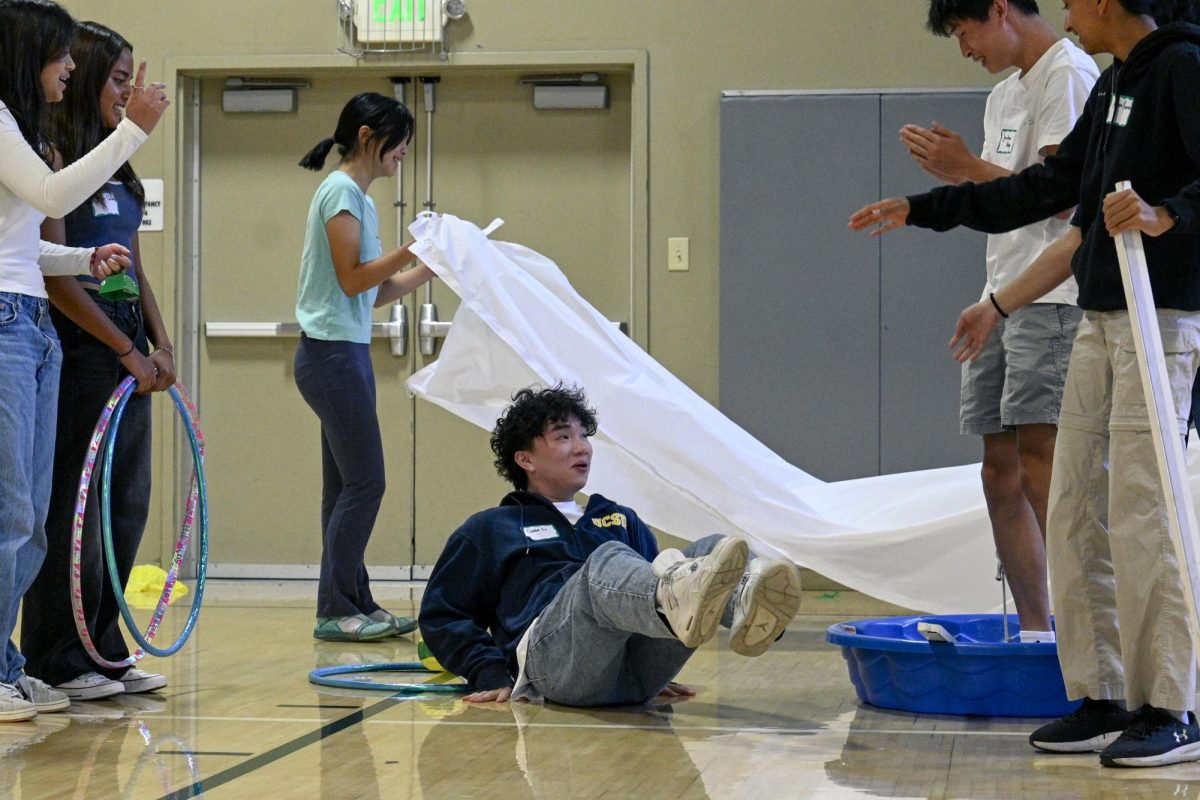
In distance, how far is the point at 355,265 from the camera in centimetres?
411

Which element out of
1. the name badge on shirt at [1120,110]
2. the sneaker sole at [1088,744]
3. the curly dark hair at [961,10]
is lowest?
the sneaker sole at [1088,744]

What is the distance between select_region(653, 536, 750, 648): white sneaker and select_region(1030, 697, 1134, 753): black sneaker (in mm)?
660

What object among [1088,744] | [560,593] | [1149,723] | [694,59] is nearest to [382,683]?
[560,593]

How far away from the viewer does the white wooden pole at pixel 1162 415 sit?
2.23 metres

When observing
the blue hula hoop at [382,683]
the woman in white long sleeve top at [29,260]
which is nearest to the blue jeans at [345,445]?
the blue hula hoop at [382,683]

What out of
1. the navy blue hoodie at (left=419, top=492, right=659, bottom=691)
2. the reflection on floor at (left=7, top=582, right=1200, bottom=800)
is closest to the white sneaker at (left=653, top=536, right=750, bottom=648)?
Answer: the reflection on floor at (left=7, top=582, right=1200, bottom=800)

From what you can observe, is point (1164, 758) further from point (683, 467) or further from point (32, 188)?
point (32, 188)

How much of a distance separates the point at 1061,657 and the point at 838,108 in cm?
359

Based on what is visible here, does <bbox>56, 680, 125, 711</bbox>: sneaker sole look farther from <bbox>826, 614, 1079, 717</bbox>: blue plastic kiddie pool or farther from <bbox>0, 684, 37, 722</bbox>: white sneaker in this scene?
<bbox>826, 614, 1079, 717</bbox>: blue plastic kiddie pool

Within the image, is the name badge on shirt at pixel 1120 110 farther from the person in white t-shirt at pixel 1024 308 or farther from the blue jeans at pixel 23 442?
the blue jeans at pixel 23 442

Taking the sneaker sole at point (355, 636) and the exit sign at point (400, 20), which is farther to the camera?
the exit sign at point (400, 20)

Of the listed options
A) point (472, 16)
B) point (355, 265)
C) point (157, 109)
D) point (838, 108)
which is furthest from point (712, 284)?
point (157, 109)

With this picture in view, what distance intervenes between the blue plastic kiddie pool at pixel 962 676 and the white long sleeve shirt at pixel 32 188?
178 centimetres

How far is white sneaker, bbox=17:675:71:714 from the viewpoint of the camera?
2.96 meters
